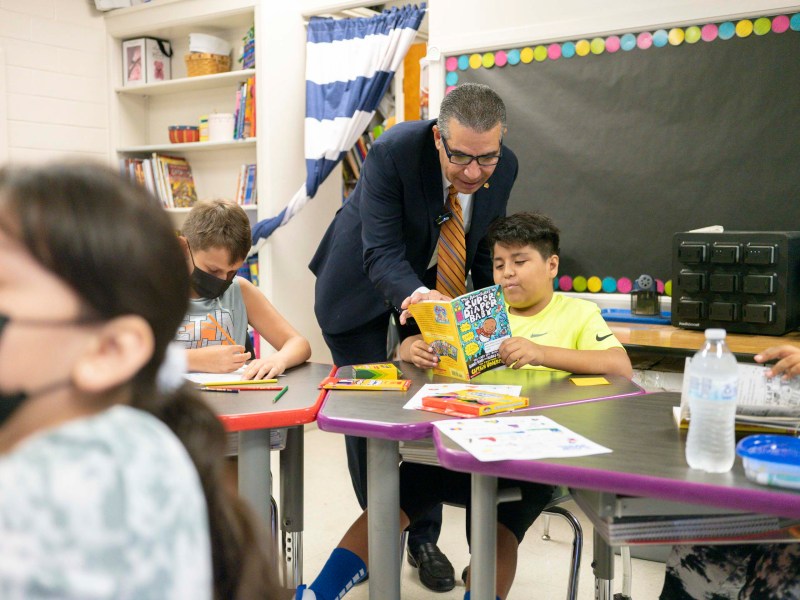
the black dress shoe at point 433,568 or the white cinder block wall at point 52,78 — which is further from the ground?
the white cinder block wall at point 52,78

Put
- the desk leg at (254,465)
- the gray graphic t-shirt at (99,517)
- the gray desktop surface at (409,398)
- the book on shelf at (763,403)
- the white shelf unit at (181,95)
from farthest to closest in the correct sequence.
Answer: the white shelf unit at (181,95) < the desk leg at (254,465) < the gray desktop surface at (409,398) < the book on shelf at (763,403) < the gray graphic t-shirt at (99,517)

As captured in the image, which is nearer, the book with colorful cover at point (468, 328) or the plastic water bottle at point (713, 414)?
the plastic water bottle at point (713, 414)

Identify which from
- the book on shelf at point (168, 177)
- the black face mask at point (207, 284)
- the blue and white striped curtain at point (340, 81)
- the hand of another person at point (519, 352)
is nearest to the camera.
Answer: the hand of another person at point (519, 352)

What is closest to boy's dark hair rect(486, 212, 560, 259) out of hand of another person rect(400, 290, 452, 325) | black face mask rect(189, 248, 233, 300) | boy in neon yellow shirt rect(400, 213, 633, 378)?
boy in neon yellow shirt rect(400, 213, 633, 378)

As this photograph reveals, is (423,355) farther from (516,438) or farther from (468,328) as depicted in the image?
(516,438)

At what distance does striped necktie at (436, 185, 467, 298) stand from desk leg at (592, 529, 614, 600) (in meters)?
0.76

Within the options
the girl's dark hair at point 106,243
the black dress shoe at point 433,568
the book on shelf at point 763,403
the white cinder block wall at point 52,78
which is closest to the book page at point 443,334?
the book on shelf at point 763,403

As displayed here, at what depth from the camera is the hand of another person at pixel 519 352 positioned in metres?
1.80

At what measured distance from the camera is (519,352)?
1.80m

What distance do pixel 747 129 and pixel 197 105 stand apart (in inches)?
122

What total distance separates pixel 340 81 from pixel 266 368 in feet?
8.15

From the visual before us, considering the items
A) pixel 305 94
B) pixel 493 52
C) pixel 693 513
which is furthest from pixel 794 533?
pixel 305 94

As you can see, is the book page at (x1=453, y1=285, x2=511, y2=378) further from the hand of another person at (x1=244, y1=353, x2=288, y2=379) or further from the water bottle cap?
the water bottle cap

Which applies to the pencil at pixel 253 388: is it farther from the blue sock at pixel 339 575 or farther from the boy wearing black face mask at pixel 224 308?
the blue sock at pixel 339 575
